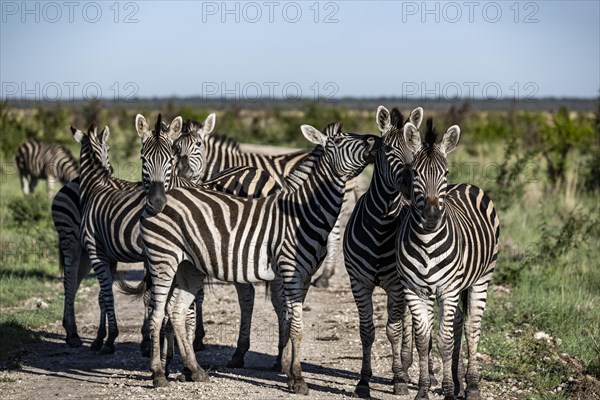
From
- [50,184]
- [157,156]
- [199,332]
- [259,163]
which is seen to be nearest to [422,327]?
[157,156]

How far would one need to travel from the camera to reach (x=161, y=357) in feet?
25.0

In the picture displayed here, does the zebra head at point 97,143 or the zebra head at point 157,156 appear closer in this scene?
the zebra head at point 157,156

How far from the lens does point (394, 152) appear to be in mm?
6652

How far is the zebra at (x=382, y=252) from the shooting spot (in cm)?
687

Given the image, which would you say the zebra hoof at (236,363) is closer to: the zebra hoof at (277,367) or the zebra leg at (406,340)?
the zebra hoof at (277,367)

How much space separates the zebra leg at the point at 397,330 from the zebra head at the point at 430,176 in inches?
38.7

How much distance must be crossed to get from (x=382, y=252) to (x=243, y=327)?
1829 millimetres

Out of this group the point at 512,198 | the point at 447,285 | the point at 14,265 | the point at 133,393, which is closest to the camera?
the point at 447,285

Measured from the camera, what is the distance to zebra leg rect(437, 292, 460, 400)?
6371 millimetres

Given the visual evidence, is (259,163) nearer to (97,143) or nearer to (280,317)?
(97,143)

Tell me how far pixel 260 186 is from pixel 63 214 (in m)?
2.28

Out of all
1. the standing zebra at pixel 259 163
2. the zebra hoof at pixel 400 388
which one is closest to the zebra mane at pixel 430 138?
the zebra hoof at pixel 400 388

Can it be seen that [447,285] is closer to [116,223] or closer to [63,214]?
[116,223]

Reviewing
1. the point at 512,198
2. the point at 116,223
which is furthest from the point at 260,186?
the point at 512,198
